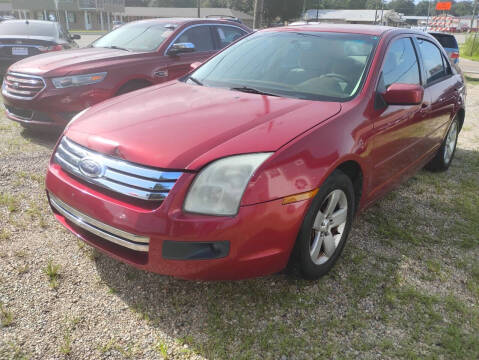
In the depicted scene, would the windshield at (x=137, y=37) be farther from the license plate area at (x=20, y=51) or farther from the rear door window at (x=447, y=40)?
the rear door window at (x=447, y=40)

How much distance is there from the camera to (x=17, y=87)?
5.13 m

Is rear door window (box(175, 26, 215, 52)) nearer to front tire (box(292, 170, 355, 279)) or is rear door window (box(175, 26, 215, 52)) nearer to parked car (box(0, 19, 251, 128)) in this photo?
parked car (box(0, 19, 251, 128))

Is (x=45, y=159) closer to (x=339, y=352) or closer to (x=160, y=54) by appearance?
→ (x=160, y=54)

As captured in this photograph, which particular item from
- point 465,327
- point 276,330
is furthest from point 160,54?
point 465,327

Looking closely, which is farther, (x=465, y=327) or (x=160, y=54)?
(x=160, y=54)

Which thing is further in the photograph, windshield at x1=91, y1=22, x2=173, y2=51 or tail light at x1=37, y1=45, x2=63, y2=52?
tail light at x1=37, y1=45, x2=63, y2=52

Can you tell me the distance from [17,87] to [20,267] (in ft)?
10.9

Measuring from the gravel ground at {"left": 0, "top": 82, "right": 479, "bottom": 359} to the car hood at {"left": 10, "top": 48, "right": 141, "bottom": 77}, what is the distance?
2245mm

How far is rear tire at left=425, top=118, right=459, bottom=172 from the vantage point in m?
4.66

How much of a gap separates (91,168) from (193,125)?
611 mm

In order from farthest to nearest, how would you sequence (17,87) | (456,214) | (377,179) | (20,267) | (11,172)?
(17,87) → (11,172) → (456,214) → (377,179) → (20,267)

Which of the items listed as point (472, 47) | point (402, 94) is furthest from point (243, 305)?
point (472, 47)

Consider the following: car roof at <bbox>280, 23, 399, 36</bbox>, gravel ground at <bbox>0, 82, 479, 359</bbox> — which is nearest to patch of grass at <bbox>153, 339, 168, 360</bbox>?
gravel ground at <bbox>0, 82, 479, 359</bbox>

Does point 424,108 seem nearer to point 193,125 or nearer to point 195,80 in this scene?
point 195,80
